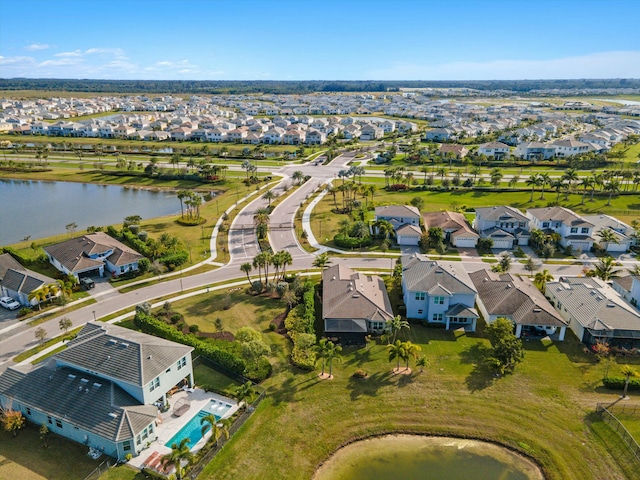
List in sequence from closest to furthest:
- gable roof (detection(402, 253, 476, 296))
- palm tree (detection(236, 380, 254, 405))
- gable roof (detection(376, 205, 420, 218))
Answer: palm tree (detection(236, 380, 254, 405)) → gable roof (detection(402, 253, 476, 296)) → gable roof (detection(376, 205, 420, 218))

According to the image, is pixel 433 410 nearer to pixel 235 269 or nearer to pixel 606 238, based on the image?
pixel 235 269

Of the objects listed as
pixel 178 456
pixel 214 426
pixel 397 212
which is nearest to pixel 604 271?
pixel 397 212

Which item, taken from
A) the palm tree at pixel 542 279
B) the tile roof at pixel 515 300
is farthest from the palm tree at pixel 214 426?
the palm tree at pixel 542 279

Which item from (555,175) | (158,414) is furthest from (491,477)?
(555,175)

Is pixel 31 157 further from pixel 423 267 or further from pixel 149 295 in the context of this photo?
pixel 423 267

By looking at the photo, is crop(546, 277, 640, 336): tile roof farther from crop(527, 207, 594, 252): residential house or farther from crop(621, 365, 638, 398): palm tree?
crop(527, 207, 594, 252): residential house

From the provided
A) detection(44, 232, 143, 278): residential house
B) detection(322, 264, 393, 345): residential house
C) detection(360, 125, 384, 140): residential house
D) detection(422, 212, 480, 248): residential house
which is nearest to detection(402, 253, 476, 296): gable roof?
detection(322, 264, 393, 345): residential house
